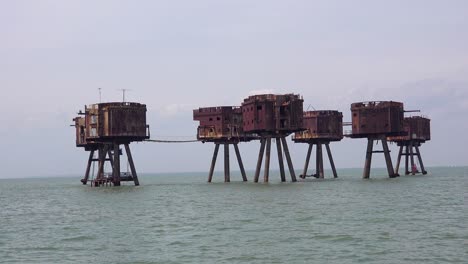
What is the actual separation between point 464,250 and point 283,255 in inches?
300

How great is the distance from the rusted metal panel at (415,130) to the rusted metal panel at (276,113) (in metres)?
36.6

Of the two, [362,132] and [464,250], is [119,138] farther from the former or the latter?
[464,250]

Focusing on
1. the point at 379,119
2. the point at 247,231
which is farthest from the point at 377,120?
the point at 247,231

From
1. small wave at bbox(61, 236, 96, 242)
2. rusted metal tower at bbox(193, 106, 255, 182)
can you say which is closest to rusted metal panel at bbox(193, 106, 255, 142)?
rusted metal tower at bbox(193, 106, 255, 182)

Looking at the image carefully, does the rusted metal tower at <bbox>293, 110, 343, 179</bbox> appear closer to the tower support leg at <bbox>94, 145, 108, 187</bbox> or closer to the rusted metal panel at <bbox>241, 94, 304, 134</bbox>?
the rusted metal panel at <bbox>241, 94, 304, 134</bbox>

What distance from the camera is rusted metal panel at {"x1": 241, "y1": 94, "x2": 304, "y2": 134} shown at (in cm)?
7975

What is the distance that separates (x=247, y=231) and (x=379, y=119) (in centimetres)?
5447

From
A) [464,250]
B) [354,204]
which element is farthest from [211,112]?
[464,250]

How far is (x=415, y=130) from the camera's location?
113 metres

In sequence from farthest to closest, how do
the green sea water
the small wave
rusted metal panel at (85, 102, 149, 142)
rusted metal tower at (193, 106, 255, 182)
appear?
rusted metal tower at (193, 106, 255, 182)
rusted metal panel at (85, 102, 149, 142)
the small wave
the green sea water

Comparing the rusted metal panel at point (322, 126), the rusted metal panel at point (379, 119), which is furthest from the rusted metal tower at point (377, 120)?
the rusted metal panel at point (322, 126)

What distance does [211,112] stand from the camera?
296 feet

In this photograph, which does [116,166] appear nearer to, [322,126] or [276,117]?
[276,117]

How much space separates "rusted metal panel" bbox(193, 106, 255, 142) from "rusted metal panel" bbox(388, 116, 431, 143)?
34198 millimetres
